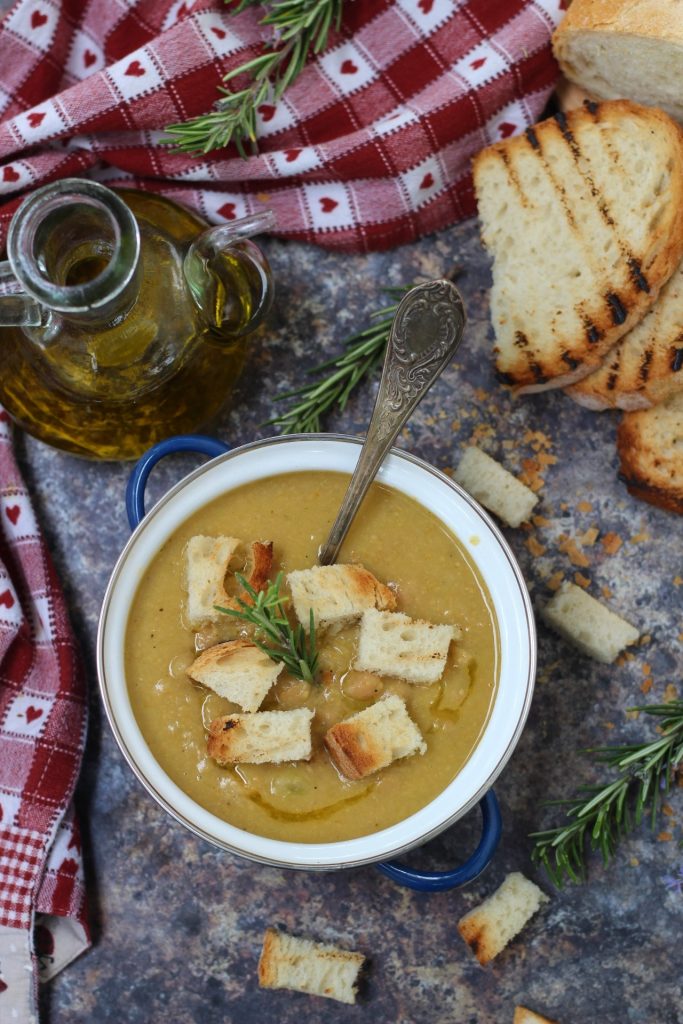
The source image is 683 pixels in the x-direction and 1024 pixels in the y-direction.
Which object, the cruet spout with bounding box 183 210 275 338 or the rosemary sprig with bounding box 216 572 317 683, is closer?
the rosemary sprig with bounding box 216 572 317 683

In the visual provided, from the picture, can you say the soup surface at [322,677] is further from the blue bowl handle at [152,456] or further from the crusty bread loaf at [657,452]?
the crusty bread loaf at [657,452]

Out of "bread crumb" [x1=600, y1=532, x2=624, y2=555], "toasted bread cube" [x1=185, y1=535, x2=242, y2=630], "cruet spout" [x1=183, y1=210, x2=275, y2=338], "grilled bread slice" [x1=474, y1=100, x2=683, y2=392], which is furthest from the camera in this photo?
"bread crumb" [x1=600, y1=532, x2=624, y2=555]

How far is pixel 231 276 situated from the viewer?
2242mm

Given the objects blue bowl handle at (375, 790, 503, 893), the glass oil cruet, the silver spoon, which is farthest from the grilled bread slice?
blue bowl handle at (375, 790, 503, 893)

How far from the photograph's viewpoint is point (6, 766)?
237 cm

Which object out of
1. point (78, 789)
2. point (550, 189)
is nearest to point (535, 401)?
point (550, 189)

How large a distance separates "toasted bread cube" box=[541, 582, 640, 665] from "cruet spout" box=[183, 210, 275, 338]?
3.13ft

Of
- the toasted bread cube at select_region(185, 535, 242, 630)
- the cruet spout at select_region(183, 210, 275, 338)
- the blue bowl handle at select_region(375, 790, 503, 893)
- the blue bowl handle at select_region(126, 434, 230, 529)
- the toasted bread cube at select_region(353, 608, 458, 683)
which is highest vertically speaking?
the cruet spout at select_region(183, 210, 275, 338)

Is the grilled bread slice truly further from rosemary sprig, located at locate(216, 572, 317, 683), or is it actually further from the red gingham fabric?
rosemary sprig, located at locate(216, 572, 317, 683)

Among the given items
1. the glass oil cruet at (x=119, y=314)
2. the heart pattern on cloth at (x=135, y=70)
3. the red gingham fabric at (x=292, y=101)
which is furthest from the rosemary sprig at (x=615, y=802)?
the heart pattern on cloth at (x=135, y=70)

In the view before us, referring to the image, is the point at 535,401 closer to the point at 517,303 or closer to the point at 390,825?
the point at 517,303

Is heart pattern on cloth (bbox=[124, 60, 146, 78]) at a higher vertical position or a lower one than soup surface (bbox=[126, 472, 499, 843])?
higher

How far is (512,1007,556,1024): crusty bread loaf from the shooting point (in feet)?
7.70

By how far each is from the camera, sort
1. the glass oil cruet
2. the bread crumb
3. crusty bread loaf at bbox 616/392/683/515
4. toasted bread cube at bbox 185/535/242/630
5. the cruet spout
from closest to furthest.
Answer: the glass oil cruet < toasted bread cube at bbox 185/535/242/630 < the cruet spout < crusty bread loaf at bbox 616/392/683/515 < the bread crumb
